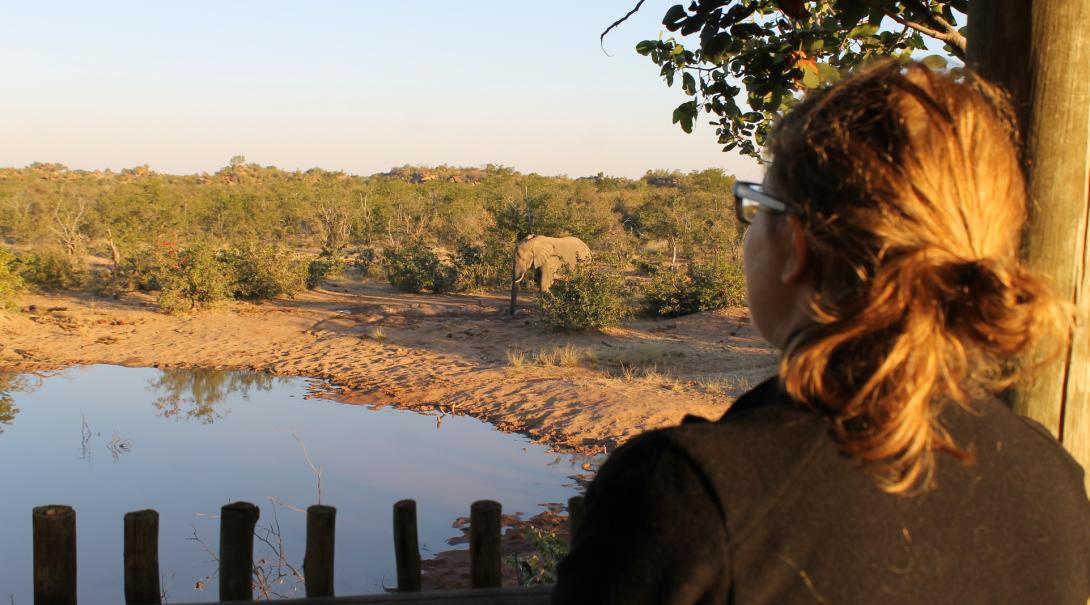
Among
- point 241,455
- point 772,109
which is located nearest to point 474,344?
point 241,455

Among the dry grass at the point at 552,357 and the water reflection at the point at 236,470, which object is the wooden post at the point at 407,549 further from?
the dry grass at the point at 552,357

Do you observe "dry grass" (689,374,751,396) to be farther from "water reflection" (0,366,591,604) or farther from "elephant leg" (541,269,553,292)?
"elephant leg" (541,269,553,292)

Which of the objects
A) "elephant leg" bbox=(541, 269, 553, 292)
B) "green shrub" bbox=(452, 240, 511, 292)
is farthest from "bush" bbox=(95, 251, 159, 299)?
"elephant leg" bbox=(541, 269, 553, 292)

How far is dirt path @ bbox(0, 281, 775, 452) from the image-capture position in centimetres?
948

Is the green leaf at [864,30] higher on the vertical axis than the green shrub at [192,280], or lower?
higher

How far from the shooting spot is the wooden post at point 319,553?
2309 mm

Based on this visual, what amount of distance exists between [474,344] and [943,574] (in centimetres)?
1225

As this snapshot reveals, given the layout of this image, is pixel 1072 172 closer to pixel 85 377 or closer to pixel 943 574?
pixel 943 574

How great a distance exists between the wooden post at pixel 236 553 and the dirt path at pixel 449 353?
620cm

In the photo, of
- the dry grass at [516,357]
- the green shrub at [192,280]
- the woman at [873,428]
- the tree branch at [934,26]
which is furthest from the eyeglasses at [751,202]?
the green shrub at [192,280]

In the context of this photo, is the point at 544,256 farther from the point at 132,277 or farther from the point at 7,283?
the point at 7,283

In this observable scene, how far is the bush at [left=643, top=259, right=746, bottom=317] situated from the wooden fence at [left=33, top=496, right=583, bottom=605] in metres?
12.4

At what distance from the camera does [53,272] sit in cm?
1634

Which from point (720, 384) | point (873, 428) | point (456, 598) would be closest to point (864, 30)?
point (456, 598)
